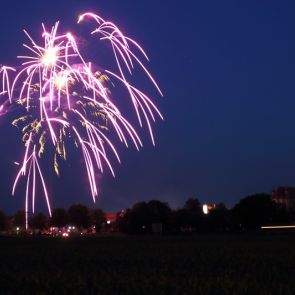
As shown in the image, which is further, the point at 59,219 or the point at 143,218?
the point at 59,219

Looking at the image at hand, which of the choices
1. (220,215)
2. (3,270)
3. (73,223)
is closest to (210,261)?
(3,270)

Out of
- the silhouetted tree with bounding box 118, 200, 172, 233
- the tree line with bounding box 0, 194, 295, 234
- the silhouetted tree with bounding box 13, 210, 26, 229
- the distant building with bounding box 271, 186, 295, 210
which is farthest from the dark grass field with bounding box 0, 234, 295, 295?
the silhouetted tree with bounding box 13, 210, 26, 229

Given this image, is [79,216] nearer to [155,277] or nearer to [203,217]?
[203,217]

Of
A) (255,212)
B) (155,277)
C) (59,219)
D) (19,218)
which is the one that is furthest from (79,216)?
(155,277)

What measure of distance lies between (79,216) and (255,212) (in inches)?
2742

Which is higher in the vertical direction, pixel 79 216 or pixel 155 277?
pixel 79 216

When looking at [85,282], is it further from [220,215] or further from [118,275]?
[220,215]

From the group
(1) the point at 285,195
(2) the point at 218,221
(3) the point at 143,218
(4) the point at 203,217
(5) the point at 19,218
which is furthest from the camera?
(5) the point at 19,218

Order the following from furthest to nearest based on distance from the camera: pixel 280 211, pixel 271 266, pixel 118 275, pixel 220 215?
pixel 280 211 < pixel 220 215 < pixel 271 266 < pixel 118 275

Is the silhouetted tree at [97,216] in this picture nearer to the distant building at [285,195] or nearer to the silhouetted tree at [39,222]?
the silhouetted tree at [39,222]

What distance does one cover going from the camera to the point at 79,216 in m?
175

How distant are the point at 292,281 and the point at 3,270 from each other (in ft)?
31.8

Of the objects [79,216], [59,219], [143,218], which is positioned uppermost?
[79,216]

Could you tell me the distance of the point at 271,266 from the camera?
67.8ft
